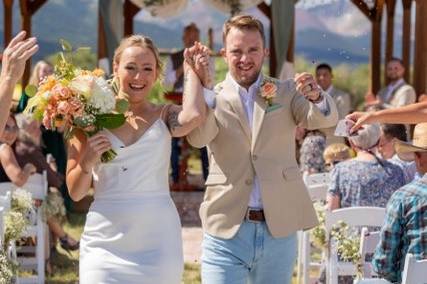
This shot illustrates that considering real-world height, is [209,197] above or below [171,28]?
below

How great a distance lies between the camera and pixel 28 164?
7543mm

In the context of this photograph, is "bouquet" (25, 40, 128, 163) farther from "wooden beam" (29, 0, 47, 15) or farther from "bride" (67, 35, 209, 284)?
"wooden beam" (29, 0, 47, 15)

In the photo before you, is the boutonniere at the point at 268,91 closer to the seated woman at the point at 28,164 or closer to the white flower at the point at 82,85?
the white flower at the point at 82,85

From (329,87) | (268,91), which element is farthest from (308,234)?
(329,87)

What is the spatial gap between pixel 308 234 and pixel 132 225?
2626 millimetres

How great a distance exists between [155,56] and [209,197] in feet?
2.21

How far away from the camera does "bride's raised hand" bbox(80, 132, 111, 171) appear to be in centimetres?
370

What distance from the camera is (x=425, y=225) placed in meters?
3.52

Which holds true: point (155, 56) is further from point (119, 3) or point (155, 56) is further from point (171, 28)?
point (171, 28)

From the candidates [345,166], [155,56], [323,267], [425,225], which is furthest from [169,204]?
[323,267]

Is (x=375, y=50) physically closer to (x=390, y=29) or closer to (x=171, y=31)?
(x=390, y=29)

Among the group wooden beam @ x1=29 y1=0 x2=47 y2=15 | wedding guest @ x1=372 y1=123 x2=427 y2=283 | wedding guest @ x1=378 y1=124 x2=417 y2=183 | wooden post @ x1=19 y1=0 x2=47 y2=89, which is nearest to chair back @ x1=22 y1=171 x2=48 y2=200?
wedding guest @ x1=378 y1=124 x2=417 y2=183

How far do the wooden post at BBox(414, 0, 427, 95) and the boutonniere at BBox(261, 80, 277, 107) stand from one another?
7.01 metres

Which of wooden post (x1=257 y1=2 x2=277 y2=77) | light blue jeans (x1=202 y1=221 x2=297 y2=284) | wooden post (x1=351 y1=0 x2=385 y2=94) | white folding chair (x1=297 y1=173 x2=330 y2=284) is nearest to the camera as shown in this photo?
light blue jeans (x1=202 y1=221 x2=297 y2=284)
